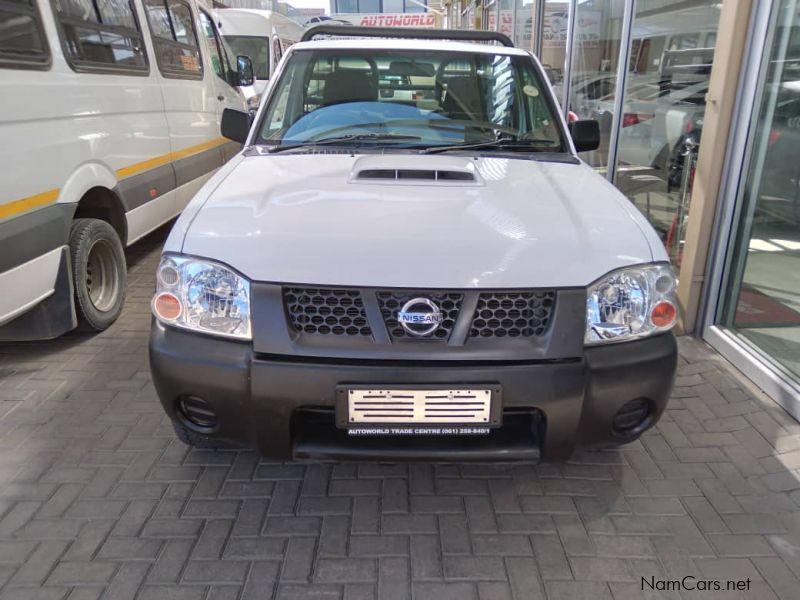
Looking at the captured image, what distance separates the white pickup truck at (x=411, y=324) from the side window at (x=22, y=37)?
1613 mm

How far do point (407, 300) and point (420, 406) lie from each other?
0.36m

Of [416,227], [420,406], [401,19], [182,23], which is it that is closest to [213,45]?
[182,23]

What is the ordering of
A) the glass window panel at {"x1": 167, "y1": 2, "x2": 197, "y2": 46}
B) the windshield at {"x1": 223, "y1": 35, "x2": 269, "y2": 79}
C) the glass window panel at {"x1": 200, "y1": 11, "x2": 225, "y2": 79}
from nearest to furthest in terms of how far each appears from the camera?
the glass window panel at {"x1": 167, "y1": 2, "x2": 197, "y2": 46} → the glass window panel at {"x1": 200, "y1": 11, "x2": 225, "y2": 79} → the windshield at {"x1": 223, "y1": 35, "x2": 269, "y2": 79}

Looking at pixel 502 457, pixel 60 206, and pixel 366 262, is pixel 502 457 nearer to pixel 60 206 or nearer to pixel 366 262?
pixel 366 262

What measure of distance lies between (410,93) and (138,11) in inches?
112

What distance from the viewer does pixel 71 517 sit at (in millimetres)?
2482

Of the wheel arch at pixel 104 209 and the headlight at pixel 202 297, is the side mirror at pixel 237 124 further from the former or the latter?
the headlight at pixel 202 297

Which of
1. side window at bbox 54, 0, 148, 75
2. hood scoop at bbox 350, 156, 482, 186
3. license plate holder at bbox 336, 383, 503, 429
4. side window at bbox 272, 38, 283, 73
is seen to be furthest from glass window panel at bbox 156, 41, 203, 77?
side window at bbox 272, 38, 283, 73

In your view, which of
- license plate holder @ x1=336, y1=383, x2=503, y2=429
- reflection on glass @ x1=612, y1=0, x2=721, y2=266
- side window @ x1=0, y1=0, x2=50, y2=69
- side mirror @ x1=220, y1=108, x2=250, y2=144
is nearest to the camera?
license plate holder @ x1=336, y1=383, x2=503, y2=429

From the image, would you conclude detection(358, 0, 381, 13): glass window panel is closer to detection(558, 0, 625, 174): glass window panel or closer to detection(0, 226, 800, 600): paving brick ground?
detection(558, 0, 625, 174): glass window panel

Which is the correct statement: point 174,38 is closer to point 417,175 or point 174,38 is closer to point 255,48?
point 417,175

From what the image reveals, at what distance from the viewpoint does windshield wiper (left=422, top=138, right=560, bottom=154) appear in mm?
3154

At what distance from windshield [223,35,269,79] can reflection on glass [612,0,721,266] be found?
35.0 feet

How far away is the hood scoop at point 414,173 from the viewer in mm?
2653
